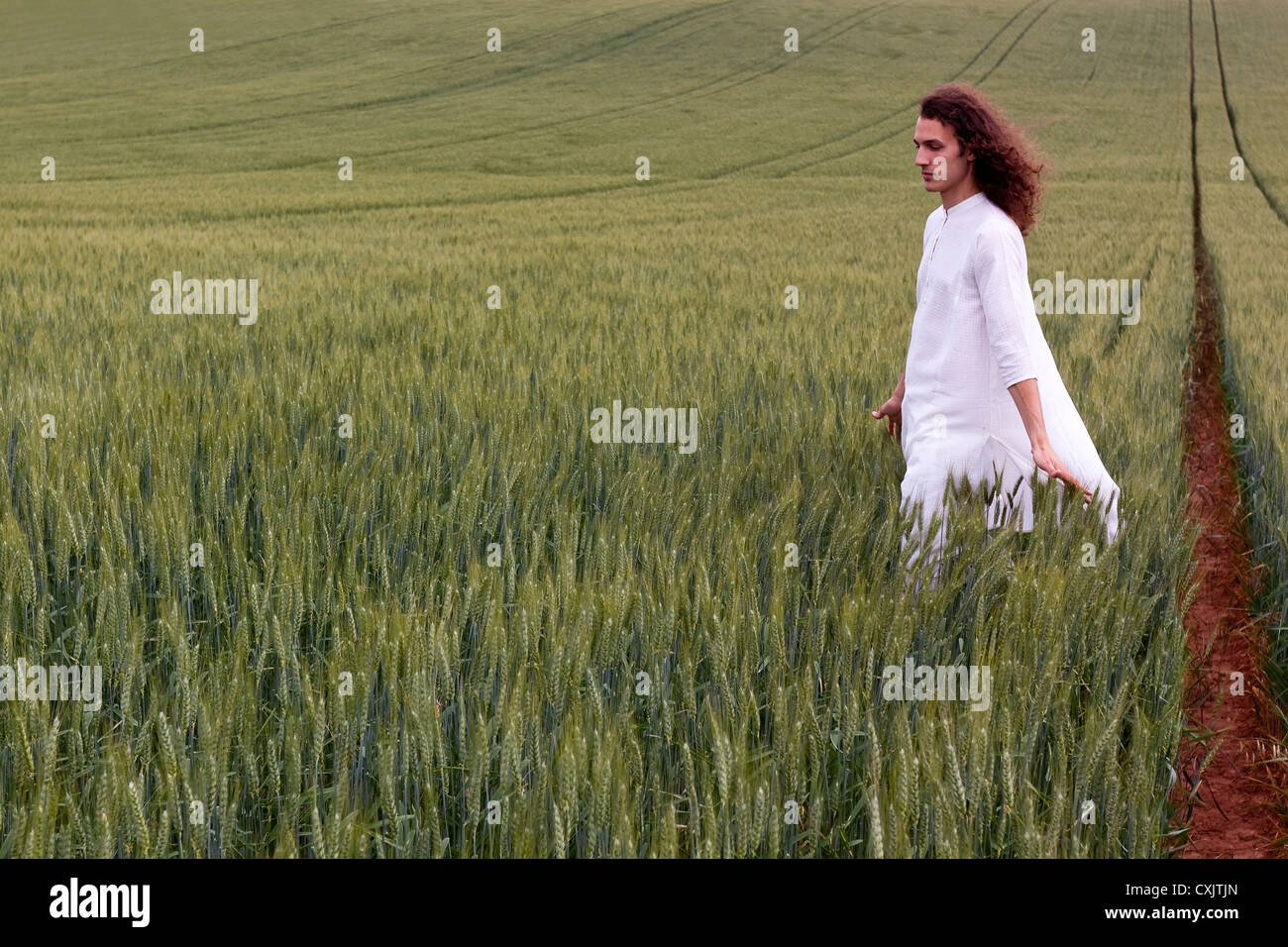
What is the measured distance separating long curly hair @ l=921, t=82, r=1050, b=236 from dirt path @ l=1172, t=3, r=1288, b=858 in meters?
1.14

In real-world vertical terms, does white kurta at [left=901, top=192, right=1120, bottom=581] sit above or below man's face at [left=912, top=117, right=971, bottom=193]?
below

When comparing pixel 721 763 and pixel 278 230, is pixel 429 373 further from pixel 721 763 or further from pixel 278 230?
pixel 278 230

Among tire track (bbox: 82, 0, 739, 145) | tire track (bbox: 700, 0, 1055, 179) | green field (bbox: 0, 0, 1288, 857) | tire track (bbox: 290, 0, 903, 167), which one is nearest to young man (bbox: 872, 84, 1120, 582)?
green field (bbox: 0, 0, 1288, 857)

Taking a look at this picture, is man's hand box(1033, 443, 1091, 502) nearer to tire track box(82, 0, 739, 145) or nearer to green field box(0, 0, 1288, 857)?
green field box(0, 0, 1288, 857)

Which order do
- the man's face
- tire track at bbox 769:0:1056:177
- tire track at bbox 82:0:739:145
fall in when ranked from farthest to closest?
1. tire track at bbox 82:0:739:145
2. tire track at bbox 769:0:1056:177
3. the man's face

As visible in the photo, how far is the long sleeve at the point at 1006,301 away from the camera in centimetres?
291

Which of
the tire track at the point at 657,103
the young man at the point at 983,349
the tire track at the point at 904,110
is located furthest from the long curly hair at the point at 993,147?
the tire track at the point at 657,103

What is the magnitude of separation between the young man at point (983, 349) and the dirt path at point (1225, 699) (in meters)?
0.55

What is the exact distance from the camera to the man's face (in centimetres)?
294

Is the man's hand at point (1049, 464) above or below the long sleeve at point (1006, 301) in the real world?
below

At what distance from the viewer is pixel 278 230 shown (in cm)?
1280

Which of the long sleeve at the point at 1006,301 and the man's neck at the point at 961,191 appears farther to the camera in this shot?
the man's neck at the point at 961,191

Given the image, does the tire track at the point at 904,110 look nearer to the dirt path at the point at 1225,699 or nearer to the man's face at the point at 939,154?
the dirt path at the point at 1225,699

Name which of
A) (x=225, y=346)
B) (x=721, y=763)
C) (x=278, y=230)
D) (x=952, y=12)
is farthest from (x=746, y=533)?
(x=952, y=12)
